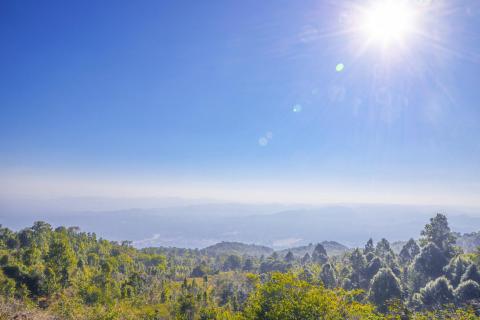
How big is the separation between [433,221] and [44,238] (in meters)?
92.3

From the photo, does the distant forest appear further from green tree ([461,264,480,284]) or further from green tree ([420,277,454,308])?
green tree ([420,277,454,308])

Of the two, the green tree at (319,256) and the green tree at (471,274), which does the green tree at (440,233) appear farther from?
the green tree at (319,256)

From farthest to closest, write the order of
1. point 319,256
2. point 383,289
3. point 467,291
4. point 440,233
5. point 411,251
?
point 319,256
point 411,251
point 440,233
point 383,289
point 467,291

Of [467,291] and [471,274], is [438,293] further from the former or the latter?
[471,274]

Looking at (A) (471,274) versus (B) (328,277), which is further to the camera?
(B) (328,277)

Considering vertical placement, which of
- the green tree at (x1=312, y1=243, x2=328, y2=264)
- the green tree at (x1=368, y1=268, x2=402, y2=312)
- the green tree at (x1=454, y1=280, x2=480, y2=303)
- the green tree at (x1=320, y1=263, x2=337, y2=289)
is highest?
the green tree at (x1=454, y1=280, x2=480, y2=303)

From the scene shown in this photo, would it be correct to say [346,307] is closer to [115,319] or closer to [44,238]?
[115,319]

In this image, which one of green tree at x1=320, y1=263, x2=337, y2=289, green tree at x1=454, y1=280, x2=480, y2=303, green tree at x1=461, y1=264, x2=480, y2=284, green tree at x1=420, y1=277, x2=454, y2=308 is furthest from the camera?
green tree at x1=320, y1=263, x2=337, y2=289

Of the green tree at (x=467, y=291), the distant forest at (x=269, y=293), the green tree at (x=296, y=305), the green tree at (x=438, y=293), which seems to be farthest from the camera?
the green tree at (x=438, y=293)

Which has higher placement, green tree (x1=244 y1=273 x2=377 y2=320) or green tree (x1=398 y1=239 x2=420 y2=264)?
green tree (x1=244 y1=273 x2=377 y2=320)

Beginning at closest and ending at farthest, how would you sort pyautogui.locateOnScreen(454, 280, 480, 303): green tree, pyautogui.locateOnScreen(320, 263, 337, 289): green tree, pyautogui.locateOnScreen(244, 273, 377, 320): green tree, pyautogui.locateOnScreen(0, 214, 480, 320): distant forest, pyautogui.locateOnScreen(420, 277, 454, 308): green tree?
pyautogui.locateOnScreen(244, 273, 377, 320): green tree → pyautogui.locateOnScreen(0, 214, 480, 320): distant forest → pyautogui.locateOnScreen(454, 280, 480, 303): green tree → pyautogui.locateOnScreen(420, 277, 454, 308): green tree → pyautogui.locateOnScreen(320, 263, 337, 289): green tree

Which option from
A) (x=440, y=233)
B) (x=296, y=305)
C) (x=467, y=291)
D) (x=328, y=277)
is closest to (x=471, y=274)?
(x=467, y=291)

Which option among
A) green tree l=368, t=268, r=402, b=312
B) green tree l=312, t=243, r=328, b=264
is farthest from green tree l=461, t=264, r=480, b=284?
green tree l=312, t=243, r=328, b=264

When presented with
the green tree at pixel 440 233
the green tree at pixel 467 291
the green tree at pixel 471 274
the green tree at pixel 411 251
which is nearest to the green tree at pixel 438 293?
the green tree at pixel 467 291
